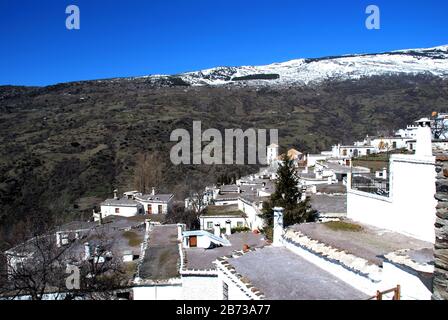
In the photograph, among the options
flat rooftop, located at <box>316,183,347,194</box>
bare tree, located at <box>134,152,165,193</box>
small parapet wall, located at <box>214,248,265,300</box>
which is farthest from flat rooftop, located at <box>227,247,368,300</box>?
bare tree, located at <box>134,152,165,193</box>

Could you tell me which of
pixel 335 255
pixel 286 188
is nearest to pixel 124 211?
pixel 286 188

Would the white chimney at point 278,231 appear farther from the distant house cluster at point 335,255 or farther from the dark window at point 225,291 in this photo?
the dark window at point 225,291

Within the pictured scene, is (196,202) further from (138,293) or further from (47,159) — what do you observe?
(47,159)

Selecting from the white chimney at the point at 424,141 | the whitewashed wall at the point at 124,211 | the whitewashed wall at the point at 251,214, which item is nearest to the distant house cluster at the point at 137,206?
the whitewashed wall at the point at 124,211

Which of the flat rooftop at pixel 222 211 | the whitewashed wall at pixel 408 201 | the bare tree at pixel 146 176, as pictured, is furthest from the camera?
the bare tree at pixel 146 176

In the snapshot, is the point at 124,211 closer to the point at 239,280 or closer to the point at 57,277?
the point at 57,277
